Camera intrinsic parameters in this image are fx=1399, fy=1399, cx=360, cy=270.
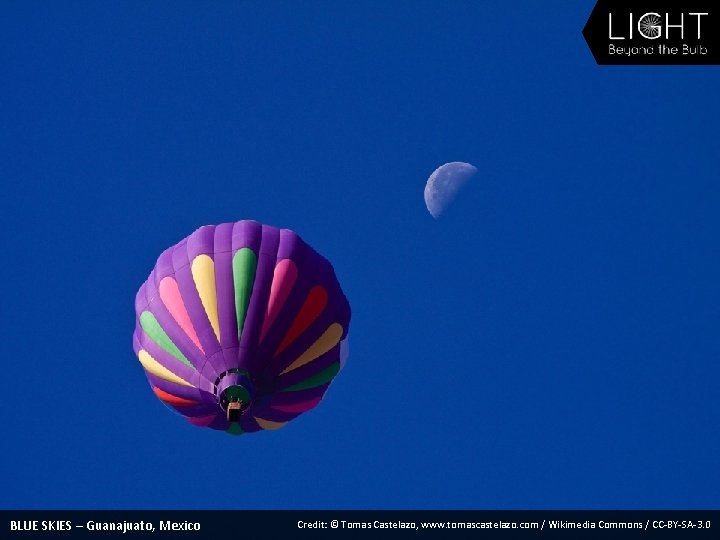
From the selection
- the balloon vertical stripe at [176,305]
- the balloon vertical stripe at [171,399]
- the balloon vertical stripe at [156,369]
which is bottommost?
the balloon vertical stripe at [171,399]

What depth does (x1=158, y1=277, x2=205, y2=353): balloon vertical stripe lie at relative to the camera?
2529 centimetres

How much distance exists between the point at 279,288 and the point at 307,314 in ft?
2.42

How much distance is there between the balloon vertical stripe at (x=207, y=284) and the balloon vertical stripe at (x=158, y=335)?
0.94m

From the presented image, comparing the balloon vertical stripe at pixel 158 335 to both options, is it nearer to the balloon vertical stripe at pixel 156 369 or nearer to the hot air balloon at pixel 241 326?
the hot air balloon at pixel 241 326

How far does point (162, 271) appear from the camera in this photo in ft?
85.9

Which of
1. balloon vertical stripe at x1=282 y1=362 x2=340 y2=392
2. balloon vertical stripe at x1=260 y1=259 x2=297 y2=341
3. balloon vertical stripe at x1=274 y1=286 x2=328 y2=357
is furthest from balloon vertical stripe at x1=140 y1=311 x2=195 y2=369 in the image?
balloon vertical stripe at x1=282 y1=362 x2=340 y2=392

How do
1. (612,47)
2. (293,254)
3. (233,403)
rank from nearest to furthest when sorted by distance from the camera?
1. (233,403)
2. (293,254)
3. (612,47)

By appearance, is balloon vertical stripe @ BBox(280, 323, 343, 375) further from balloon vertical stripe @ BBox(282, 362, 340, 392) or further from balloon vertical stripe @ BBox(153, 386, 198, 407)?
balloon vertical stripe @ BBox(153, 386, 198, 407)

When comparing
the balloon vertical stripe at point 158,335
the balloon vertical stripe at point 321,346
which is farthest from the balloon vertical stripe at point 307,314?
the balloon vertical stripe at point 158,335

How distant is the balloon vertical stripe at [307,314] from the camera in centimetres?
2533

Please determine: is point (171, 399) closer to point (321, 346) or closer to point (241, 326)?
point (241, 326)
